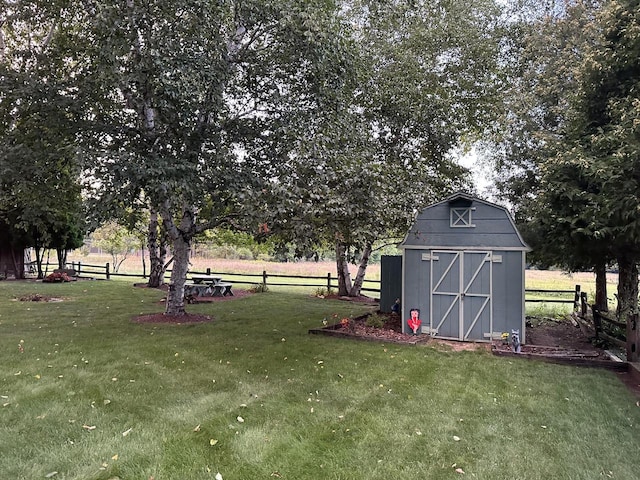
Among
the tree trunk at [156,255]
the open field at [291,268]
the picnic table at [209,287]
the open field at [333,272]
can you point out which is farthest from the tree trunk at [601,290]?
the tree trunk at [156,255]

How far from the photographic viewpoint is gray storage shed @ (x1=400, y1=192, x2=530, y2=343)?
7387mm

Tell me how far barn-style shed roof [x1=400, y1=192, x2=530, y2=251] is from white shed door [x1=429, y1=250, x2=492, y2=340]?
22cm

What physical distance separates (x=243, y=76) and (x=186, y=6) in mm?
1919

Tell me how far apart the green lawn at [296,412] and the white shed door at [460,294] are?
1.08 m

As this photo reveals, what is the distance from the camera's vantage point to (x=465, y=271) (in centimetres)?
764

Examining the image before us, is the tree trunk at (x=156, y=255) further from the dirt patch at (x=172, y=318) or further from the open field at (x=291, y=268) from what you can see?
the open field at (x=291, y=268)

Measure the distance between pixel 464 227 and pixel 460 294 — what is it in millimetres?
1258

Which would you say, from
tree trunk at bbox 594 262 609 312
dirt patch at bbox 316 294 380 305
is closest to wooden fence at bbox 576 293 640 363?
tree trunk at bbox 594 262 609 312

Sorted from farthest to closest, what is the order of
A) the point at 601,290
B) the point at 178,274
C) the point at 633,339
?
the point at 601,290, the point at 178,274, the point at 633,339

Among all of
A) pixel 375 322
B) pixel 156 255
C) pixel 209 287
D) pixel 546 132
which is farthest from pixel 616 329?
pixel 156 255

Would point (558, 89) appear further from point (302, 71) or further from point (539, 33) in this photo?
point (302, 71)

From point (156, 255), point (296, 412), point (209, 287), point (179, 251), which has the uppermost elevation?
point (179, 251)

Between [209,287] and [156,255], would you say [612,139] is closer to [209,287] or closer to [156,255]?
[209,287]

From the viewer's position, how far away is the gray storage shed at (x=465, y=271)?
7.39 m
